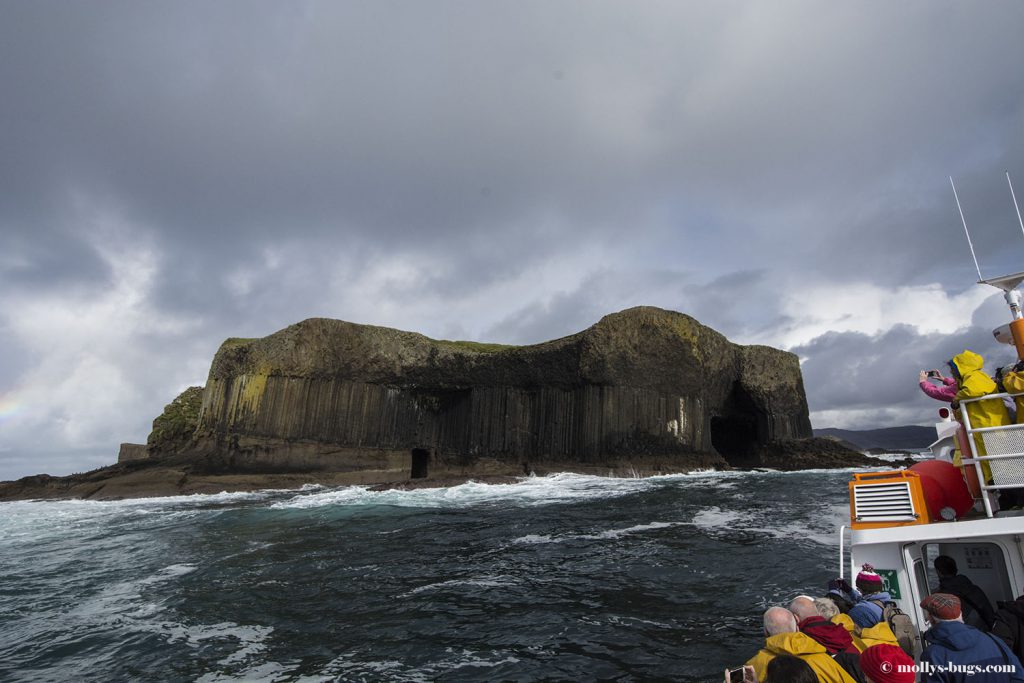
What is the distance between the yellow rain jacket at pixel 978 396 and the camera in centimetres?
630

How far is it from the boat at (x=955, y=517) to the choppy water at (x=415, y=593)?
2.23 meters

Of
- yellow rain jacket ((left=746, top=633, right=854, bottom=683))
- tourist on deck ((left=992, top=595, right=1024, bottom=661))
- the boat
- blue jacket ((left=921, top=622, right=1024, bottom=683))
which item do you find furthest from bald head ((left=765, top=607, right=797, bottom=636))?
the boat

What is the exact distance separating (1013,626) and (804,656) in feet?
9.24

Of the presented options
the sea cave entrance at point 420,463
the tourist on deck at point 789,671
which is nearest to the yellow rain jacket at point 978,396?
the tourist on deck at point 789,671

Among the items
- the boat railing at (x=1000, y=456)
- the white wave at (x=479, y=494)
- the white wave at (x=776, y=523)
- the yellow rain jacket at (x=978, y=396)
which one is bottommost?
the white wave at (x=776, y=523)

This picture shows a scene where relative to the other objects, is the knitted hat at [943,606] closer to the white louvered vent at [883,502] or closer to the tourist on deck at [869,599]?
the tourist on deck at [869,599]

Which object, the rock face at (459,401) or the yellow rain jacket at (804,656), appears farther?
the rock face at (459,401)

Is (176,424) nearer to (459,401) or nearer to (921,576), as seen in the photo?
(459,401)

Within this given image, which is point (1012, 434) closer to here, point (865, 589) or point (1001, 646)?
point (865, 589)

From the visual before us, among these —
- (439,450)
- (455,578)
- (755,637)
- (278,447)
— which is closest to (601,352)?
(439,450)

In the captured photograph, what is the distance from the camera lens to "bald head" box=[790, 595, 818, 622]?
15.5 ft

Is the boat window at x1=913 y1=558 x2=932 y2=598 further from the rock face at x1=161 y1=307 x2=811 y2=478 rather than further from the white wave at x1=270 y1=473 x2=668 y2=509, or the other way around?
the rock face at x1=161 y1=307 x2=811 y2=478

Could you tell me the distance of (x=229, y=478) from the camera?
1521 inches

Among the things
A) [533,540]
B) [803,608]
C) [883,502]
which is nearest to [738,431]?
[533,540]
